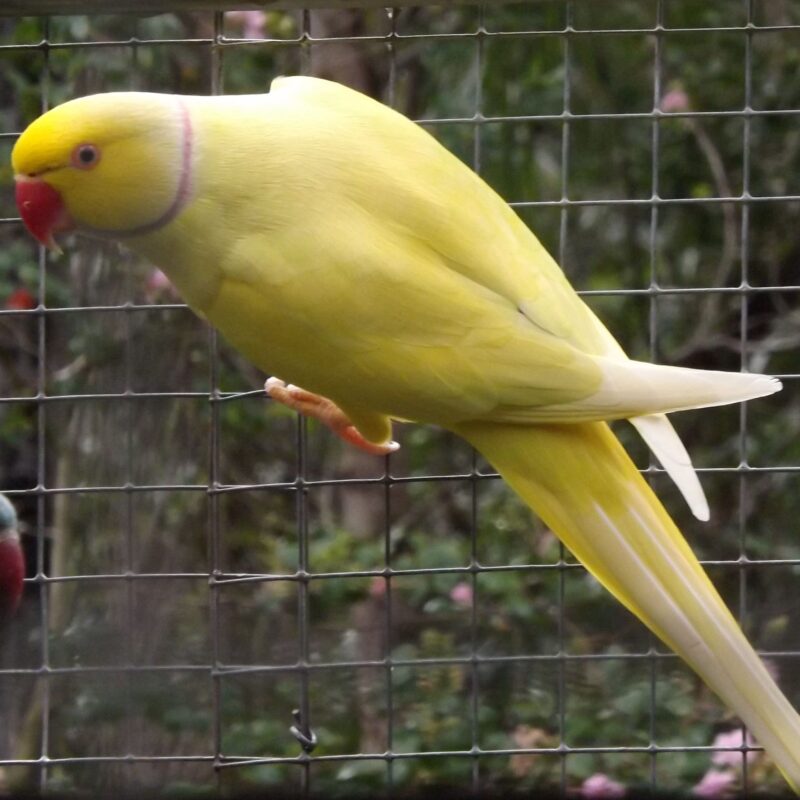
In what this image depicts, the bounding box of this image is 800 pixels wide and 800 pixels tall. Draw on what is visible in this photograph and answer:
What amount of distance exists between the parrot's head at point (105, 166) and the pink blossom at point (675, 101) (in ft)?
3.06

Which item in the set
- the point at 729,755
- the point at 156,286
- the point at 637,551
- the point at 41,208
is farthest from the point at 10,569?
the point at 729,755

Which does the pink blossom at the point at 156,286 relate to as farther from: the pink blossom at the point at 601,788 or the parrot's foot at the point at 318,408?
the pink blossom at the point at 601,788

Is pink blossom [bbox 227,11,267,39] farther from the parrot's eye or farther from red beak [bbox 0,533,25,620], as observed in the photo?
the parrot's eye

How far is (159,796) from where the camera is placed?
47.5 inches

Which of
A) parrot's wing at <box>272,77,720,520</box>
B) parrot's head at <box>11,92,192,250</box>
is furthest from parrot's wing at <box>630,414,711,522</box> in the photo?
parrot's head at <box>11,92,192,250</box>

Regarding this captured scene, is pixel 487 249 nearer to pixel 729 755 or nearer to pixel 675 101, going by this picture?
pixel 729 755

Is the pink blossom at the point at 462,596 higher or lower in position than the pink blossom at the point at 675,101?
lower

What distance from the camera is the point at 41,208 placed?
0.76 meters

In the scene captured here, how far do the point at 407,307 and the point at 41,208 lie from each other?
0.70 feet

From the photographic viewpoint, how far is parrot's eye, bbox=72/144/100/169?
75 centimetres

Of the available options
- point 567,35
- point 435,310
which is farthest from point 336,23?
point 435,310

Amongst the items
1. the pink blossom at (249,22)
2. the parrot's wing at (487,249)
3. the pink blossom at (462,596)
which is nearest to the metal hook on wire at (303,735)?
the parrot's wing at (487,249)

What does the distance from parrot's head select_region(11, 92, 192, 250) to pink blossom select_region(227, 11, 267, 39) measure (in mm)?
698

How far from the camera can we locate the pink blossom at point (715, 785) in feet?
3.92
